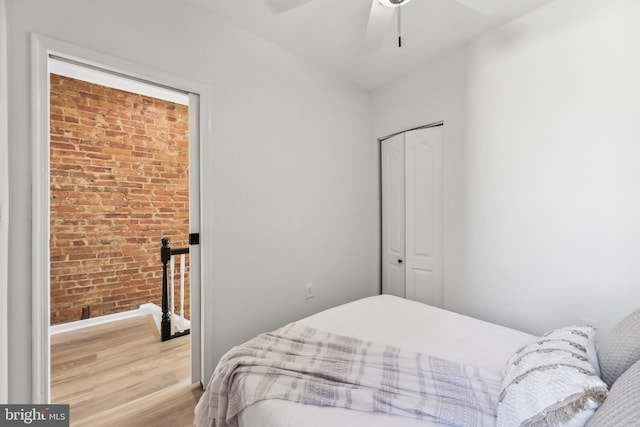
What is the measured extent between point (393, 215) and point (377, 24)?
172cm

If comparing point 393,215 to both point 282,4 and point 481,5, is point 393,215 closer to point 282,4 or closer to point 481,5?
point 481,5

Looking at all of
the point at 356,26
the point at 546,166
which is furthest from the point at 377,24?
the point at 546,166

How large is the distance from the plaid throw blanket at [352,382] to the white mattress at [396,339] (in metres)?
0.04

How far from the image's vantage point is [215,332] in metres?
1.98

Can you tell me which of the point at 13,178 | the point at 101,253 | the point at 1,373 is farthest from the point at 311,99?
the point at 101,253

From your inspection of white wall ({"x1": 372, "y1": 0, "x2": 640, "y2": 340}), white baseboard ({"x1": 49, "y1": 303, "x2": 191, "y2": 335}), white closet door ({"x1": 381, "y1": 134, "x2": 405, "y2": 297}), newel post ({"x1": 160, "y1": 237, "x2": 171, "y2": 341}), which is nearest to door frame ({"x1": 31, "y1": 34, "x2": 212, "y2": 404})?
newel post ({"x1": 160, "y1": 237, "x2": 171, "y2": 341})

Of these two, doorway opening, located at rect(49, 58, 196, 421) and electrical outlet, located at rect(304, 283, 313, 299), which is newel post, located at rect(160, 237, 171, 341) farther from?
electrical outlet, located at rect(304, 283, 313, 299)

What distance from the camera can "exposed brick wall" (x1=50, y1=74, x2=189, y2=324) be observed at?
3.06 m

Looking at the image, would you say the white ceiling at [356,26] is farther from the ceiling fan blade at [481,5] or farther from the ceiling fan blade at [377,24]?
the ceiling fan blade at [481,5]

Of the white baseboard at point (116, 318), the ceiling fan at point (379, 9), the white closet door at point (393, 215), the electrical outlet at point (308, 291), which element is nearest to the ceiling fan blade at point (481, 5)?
the ceiling fan at point (379, 9)

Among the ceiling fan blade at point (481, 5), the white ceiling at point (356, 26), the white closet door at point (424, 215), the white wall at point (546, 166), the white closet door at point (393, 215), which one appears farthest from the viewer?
the white closet door at point (393, 215)

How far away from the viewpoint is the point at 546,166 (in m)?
1.84

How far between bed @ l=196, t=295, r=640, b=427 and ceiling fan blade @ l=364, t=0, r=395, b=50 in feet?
5.30

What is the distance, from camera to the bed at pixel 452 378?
2.55 feet
